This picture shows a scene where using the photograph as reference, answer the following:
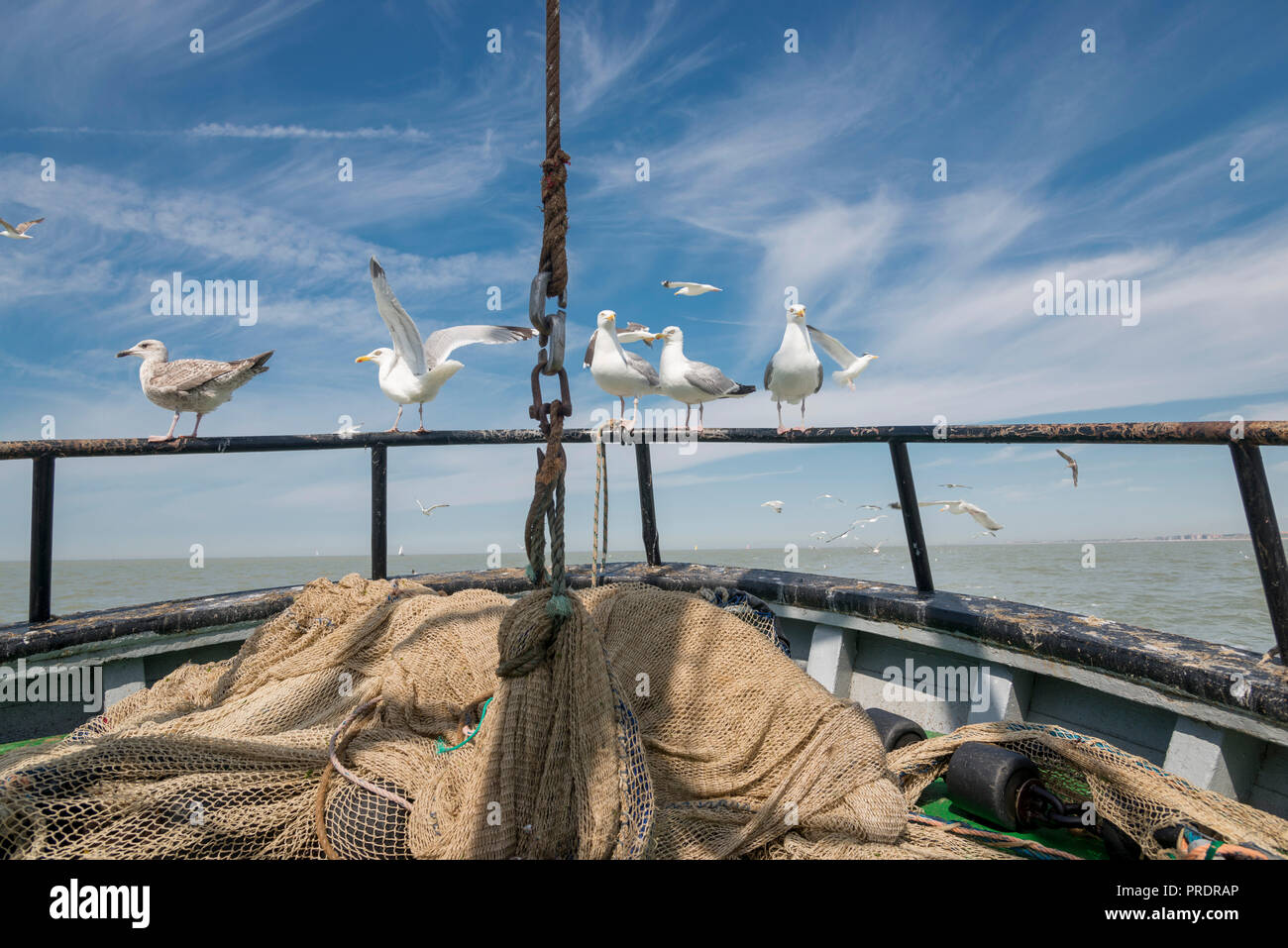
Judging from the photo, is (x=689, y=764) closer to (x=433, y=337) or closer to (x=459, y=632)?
(x=459, y=632)

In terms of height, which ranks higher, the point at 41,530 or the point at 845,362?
the point at 845,362

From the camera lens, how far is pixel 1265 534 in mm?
2018

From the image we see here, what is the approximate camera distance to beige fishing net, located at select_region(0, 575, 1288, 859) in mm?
1320

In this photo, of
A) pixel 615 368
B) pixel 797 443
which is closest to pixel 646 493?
pixel 797 443

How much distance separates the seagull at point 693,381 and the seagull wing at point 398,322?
8.76 feet

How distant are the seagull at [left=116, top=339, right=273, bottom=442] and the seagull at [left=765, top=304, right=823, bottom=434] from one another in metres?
5.27

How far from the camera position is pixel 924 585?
3283 millimetres

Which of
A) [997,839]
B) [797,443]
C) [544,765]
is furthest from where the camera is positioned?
[797,443]

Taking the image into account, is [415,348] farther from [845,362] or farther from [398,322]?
[845,362]

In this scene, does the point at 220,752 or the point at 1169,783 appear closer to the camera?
the point at 220,752

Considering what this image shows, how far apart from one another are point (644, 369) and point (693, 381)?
1.82ft

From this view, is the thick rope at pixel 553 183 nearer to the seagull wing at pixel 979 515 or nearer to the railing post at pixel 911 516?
the railing post at pixel 911 516
